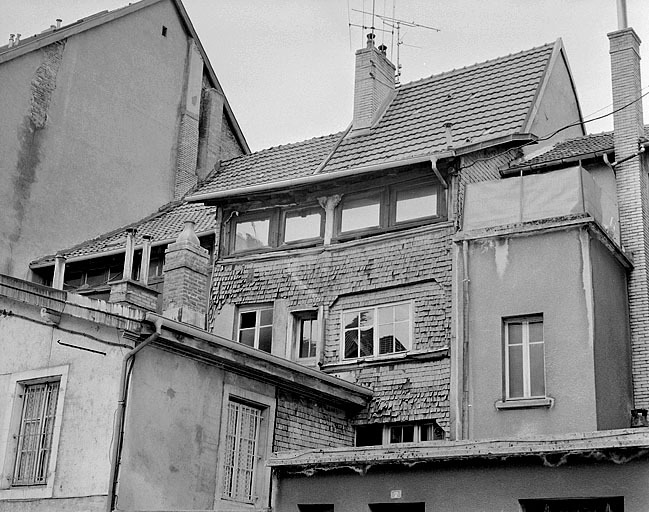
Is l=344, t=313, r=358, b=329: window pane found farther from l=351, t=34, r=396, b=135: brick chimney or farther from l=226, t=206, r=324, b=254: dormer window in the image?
l=351, t=34, r=396, b=135: brick chimney

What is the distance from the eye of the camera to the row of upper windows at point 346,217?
1895 cm

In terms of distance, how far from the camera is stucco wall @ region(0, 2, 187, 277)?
81.4ft

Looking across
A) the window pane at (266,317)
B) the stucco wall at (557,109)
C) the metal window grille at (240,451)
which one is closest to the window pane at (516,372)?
the metal window grille at (240,451)

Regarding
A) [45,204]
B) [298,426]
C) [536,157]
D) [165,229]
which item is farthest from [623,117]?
[45,204]

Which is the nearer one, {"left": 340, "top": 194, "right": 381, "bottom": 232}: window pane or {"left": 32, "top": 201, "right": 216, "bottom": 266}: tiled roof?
{"left": 340, "top": 194, "right": 381, "bottom": 232}: window pane

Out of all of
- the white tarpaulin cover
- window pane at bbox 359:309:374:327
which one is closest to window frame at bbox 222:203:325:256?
window pane at bbox 359:309:374:327

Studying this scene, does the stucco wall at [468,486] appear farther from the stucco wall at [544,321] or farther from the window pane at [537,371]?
the window pane at [537,371]

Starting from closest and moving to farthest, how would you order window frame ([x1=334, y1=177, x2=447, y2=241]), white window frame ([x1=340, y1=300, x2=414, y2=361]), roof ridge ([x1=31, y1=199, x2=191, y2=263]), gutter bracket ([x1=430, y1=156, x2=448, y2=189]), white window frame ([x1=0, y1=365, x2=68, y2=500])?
white window frame ([x1=0, y1=365, x2=68, y2=500]) < gutter bracket ([x1=430, y1=156, x2=448, y2=189]) < white window frame ([x1=340, y1=300, x2=414, y2=361]) < window frame ([x1=334, y1=177, x2=447, y2=241]) < roof ridge ([x1=31, y1=199, x2=191, y2=263])

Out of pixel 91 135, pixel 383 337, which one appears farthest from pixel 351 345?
pixel 91 135

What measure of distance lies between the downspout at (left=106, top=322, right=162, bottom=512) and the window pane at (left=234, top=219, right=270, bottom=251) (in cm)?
723

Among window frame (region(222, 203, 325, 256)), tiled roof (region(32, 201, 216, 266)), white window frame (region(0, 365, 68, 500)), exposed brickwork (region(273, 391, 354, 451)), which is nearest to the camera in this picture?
white window frame (region(0, 365, 68, 500))

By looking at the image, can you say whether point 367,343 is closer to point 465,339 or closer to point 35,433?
point 465,339

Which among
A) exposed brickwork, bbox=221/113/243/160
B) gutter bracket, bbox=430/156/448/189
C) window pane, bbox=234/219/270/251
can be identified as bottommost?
window pane, bbox=234/219/270/251

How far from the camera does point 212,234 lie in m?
21.8
